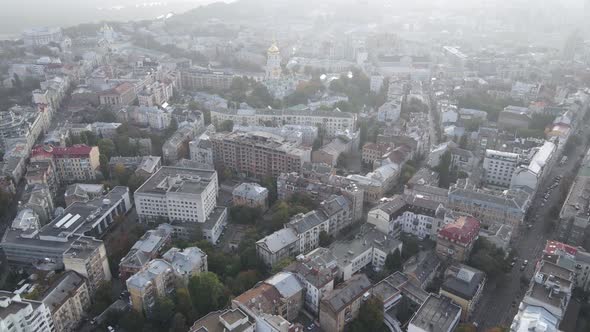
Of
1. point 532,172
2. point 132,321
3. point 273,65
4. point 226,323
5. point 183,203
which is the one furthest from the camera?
point 273,65

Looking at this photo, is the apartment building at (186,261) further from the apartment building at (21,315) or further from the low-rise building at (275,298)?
the apartment building at (21,315)

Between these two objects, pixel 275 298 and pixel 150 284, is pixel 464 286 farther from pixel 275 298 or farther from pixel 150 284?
pixel 150 284

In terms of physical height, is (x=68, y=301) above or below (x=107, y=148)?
below

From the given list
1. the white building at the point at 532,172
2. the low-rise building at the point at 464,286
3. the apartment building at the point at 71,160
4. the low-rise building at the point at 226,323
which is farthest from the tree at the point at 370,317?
the apartment building at the point at 71,160

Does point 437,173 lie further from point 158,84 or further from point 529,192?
point 158,84

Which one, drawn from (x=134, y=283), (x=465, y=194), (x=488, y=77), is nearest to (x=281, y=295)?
(x=134, y=283)

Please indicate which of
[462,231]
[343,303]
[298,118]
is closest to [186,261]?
[343,303]

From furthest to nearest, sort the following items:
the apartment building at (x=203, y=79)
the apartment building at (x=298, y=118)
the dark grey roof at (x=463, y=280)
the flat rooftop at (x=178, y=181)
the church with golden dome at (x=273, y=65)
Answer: the church with golden dome at (x=273, y=65) < the apartment building at (x=203, y=79) < the apartment building at (x=298, y=118) < the flat rooftop at (x=178, y=181) < the dark grey roof at (x=463, y=280)
